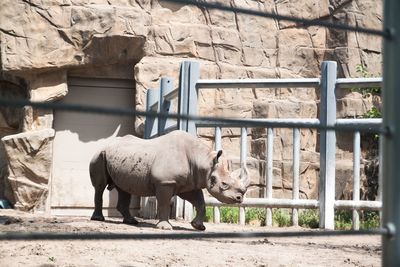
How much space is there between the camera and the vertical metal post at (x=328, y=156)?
7.23 metres

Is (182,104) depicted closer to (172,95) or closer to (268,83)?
(172,95)

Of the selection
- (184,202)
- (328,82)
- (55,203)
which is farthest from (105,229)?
(55,203)

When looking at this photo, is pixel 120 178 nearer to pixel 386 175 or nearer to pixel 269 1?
pixel 386 175

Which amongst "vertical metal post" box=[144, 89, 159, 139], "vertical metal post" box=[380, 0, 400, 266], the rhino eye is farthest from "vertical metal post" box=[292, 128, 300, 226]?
"vertical metal post" box=[380, 0, 400, 266]

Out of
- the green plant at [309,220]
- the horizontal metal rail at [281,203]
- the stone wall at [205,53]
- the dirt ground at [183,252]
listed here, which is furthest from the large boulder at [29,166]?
the dirt ground at [183,252]

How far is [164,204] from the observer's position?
6.68m

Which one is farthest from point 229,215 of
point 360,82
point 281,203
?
point 360,82

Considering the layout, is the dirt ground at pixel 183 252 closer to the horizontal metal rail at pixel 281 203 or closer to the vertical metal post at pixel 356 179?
the vertical metal post at pixel 356 179

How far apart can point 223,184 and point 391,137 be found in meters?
5.04

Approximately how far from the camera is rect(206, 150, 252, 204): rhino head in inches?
263

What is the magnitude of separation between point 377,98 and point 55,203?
6239 millimetres

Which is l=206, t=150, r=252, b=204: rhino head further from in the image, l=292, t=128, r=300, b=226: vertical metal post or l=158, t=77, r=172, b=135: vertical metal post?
l=158, t=77, r=172, b=135: vertical metal post

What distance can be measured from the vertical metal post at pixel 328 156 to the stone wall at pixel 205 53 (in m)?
4.62

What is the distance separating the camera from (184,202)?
8.23 metres
